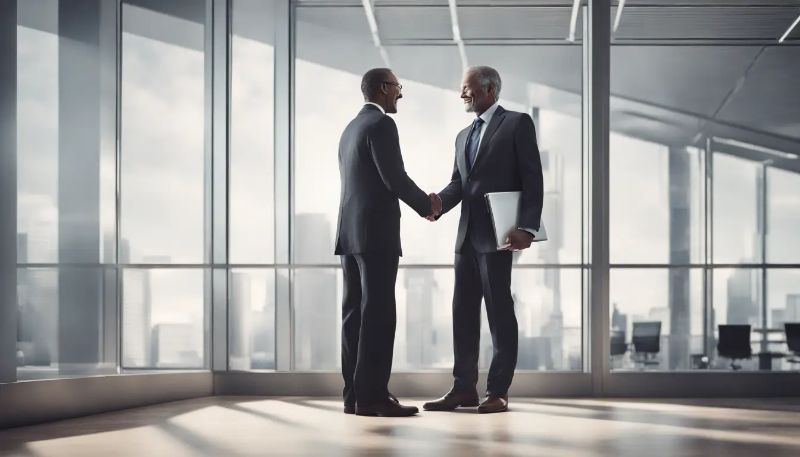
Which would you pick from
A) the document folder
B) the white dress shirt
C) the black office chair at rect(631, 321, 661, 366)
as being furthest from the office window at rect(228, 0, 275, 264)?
the black office chair at rect(631, 321, 661, 366)

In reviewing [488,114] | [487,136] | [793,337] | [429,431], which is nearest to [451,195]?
[487,136]

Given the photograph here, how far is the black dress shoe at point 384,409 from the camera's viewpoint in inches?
164

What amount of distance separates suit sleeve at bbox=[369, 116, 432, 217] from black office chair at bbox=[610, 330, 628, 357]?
195 centimetres

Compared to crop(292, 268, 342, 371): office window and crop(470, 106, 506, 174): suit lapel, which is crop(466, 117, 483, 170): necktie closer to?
crop(470, 106, 506, 174): suit lapel

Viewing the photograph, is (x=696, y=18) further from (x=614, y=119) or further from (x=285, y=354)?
(x=285, y=354)

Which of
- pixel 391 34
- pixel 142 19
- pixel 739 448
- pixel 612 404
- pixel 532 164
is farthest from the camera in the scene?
pixel 391 34

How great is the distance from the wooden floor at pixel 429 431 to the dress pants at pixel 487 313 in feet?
0.65

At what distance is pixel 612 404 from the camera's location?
4.74m

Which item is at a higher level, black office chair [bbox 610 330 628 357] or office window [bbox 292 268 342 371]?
office window [bbox 292 268 342 371]

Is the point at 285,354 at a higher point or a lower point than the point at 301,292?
lower

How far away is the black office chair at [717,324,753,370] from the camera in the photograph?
6039 millimetres

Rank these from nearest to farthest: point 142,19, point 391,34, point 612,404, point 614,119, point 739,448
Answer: point 739,448 < point 612,404 < point 142,19 < point 391,34 < point 614,119

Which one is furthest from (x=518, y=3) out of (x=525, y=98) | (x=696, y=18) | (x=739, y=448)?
(x=739, y=448)

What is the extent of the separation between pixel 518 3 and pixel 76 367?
11.1ft
